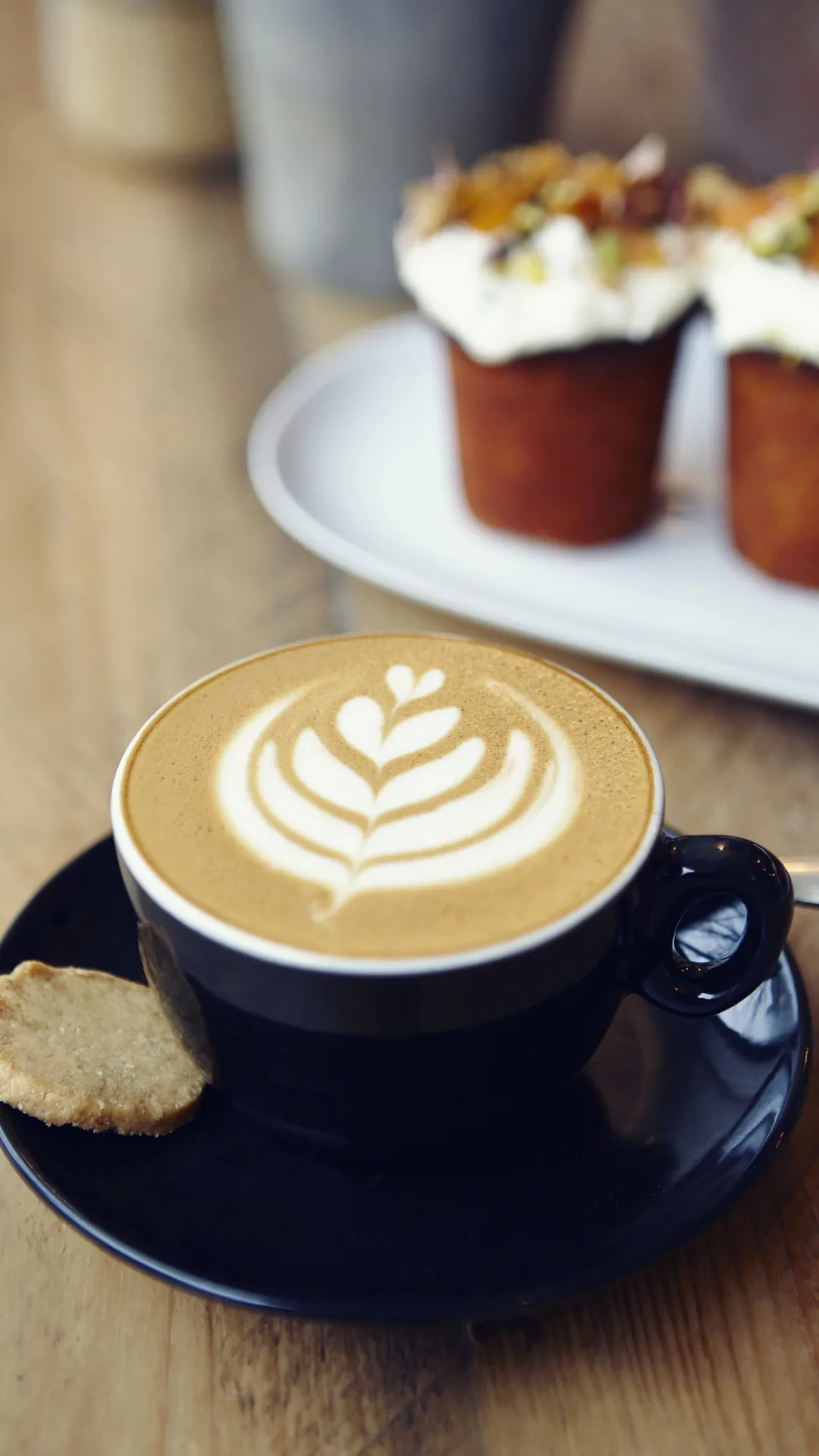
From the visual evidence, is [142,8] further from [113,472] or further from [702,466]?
[702,466]

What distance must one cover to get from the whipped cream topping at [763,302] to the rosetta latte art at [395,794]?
48 cm

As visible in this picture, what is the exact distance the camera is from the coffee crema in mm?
485

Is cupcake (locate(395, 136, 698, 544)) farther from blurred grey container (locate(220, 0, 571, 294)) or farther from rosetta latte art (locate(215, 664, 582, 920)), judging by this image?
rosetta latte art (locate(215, 664, 582, 920))

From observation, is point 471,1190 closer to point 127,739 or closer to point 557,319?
point 127,739

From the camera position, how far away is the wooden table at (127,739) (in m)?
0.47

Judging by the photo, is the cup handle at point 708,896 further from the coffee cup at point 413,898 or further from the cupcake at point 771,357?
the cupcake at point 771,357

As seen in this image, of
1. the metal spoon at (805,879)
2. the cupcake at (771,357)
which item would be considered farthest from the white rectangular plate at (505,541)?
the metal spoon at (805,879)

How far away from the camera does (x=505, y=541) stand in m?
1.11

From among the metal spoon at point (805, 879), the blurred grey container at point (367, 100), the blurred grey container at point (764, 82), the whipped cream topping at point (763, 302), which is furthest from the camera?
the blurred grey container at point (764, 82)

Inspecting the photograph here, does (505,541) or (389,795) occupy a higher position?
(389,795)

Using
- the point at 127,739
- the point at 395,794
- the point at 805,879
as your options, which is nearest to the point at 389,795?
the point at 395,794

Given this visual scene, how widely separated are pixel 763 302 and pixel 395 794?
0.59 metres

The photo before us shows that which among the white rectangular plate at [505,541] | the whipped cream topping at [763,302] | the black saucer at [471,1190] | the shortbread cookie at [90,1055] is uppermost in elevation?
the whipped cream topping at [763,302]

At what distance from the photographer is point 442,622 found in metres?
0.99
